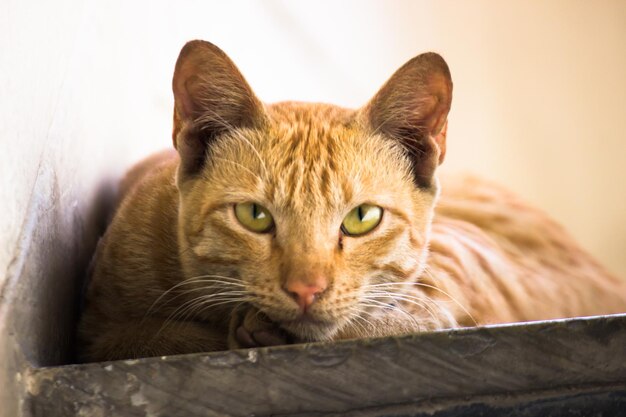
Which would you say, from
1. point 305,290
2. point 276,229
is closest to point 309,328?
point 305,290

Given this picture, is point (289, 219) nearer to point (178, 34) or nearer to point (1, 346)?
point (1, 346)

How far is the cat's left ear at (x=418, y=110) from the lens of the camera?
1.88m

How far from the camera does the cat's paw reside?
1.71m

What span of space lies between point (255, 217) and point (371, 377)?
49cm

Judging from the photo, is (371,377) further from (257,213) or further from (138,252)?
(138,252)

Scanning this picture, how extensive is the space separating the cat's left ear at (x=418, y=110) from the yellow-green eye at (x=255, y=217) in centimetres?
37

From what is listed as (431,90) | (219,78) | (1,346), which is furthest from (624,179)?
(1,346)

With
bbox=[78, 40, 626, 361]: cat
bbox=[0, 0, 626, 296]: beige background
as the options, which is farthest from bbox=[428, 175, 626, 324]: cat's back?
bbox=[0, 0, 626, 296]: beige background

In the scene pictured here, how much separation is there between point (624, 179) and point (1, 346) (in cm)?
396

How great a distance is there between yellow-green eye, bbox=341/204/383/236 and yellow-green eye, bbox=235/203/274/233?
0.17 m

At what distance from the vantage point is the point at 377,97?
1931 mm

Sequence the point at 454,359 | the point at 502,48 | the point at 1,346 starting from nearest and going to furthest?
the point at 1,346 < the point at 454,359 < the point at 502,48

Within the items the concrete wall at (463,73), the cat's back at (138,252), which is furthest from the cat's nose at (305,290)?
the concrete wall at (463,73)

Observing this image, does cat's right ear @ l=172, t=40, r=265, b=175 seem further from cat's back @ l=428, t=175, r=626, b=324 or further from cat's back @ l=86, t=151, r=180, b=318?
cat's back @ l=428, t=175, r=626, b=324
